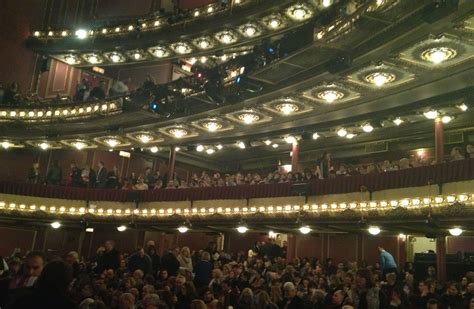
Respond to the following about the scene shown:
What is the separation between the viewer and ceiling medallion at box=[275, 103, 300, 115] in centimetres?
1411

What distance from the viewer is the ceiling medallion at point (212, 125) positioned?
16547mm

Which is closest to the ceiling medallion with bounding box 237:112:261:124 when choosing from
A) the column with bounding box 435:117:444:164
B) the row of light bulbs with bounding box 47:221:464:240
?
the row of light bulbs with bounding box 47:221:464:240

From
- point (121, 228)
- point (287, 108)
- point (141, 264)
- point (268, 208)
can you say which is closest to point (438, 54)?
point (287, 108)

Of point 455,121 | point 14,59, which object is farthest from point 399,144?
point 14,59

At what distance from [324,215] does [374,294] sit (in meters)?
6.23

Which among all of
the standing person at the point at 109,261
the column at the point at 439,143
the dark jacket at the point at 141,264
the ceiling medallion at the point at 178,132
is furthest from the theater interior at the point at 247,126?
the dark jacket at the point at 141,264

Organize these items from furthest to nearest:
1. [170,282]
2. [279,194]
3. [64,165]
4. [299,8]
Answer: [64,165]
[299,8]
[279,194]
[170,282]

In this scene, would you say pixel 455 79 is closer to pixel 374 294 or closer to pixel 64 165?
pixel 374 294

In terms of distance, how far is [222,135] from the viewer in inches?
727

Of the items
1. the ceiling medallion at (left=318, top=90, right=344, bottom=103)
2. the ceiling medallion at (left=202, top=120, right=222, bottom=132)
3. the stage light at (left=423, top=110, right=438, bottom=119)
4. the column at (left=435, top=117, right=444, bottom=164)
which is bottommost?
the column at (left=435, top=117, right=444, bottom=164)

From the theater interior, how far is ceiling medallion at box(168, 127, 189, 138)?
0.15m

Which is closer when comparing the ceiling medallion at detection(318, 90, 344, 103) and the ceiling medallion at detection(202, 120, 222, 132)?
the ceiling medallion at detection(318, 90, 344, 103)

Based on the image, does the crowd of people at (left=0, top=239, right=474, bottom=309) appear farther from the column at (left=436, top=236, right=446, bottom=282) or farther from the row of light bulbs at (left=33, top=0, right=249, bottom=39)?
the row of light bulbs at (left=33, top=0, right=249, bottom=39)

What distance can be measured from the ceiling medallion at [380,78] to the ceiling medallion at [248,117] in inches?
177
